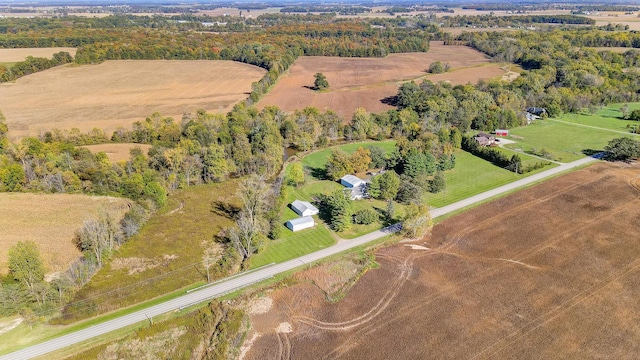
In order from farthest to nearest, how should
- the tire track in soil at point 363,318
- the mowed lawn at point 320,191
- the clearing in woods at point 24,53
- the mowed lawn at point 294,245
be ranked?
the clearing in woods at point 24,53 < the mowed lawn at point 320,191 < the mowed lawn at point 294,245 < the tire track in soil at point 363,318

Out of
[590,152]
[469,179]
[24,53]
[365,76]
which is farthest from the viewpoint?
[24,53]

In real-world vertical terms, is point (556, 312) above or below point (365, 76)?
below

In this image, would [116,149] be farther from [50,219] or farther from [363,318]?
[363,318]

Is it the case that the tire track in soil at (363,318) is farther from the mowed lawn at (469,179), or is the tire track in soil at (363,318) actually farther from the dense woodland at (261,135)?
the mowed lawn at (469,179)

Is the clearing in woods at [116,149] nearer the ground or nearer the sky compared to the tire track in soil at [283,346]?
nearer the sky

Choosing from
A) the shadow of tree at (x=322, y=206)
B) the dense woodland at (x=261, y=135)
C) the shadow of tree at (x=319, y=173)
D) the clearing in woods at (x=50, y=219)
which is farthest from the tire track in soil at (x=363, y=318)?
the shadow of tree at (x=319, y=173)

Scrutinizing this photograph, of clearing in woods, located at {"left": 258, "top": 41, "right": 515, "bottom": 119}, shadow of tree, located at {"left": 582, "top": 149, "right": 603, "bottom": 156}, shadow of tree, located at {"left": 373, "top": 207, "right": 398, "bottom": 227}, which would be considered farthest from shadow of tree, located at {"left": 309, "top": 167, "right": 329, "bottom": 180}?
shadow of tree, located at {"left": 582, "top": 149, "right": 603, "bottom": 156}

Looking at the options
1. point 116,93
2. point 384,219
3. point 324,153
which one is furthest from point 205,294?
point 116,93
